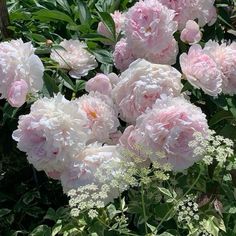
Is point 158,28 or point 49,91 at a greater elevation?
point 158,28

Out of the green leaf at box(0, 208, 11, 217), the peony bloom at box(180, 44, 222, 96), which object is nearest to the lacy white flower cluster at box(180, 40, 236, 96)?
the peony bloom at box(180, 44, 222, 96)

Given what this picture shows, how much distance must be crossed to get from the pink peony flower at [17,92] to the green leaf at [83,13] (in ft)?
1.40

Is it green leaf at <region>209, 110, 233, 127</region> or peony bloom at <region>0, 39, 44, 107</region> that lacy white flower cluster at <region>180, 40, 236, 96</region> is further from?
peony bloom at <region>0, 39, 44, 107</region>

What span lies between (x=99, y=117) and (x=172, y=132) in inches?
8.4

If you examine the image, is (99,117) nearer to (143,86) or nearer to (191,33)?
(143,86)

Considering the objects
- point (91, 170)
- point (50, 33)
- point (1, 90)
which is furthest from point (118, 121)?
point (50, 33)

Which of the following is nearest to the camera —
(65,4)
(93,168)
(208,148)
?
(208,148)

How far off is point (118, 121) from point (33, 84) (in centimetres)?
24

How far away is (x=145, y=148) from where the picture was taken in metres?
1.66

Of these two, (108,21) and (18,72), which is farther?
(108,21)

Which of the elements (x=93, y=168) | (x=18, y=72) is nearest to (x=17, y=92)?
(x=18, y=72)

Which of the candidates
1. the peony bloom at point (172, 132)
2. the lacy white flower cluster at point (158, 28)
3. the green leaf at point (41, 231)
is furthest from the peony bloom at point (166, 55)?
the green leaf at point (41, 231)

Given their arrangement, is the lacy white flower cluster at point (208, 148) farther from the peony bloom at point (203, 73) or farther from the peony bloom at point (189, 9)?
the peony bloom at point (189, 9)

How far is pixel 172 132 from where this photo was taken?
164cm
